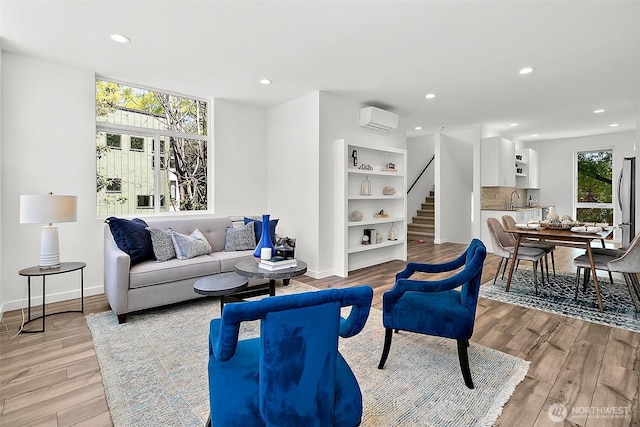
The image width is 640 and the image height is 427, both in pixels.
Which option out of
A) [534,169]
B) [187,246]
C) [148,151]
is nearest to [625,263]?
[187,246]

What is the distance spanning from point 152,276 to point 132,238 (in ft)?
1.67

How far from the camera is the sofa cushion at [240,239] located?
405cm

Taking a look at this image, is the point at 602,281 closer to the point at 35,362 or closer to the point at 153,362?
the point at 153,362

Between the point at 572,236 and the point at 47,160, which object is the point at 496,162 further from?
the point at 47,160

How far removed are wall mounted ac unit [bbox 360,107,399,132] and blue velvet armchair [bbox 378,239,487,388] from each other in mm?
3284

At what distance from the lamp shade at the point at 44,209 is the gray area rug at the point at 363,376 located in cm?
104

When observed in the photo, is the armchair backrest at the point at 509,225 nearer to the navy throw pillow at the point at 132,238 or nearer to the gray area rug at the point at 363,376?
the gray area rug at the point at 363,376

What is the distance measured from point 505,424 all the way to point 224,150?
4621 mm

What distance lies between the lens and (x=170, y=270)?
3227mm

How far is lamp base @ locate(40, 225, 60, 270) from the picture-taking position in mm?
3000

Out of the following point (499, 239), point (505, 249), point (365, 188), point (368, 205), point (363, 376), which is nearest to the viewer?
point (363, 376)

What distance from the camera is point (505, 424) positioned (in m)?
1.68

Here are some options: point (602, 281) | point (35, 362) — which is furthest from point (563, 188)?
point (35, 362)

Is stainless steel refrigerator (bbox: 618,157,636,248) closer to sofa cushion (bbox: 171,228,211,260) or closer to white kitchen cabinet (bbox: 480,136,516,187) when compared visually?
white kitchen cabinet (bbox: 480,136,516,187)
